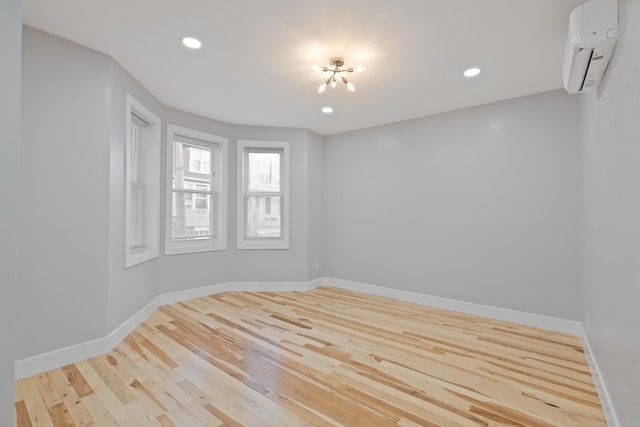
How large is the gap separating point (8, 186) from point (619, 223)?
2.85 meters

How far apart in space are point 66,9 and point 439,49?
9.16 feet

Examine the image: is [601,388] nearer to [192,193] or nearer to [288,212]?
[288,212]

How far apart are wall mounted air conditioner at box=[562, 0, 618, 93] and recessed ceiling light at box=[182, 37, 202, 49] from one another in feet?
8.40

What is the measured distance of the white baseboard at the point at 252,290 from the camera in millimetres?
2297

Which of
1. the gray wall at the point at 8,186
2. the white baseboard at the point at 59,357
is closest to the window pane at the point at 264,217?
the white baseboard at the point at 59,357

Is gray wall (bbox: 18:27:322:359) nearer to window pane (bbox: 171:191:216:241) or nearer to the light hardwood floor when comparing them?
the light hardwood floor

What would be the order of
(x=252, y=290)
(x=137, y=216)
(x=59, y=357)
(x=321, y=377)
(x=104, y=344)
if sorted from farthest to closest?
1. (x=252, y=290)
2. (x=137, y=216)
3. (x=104, y=344)
4. (x=59, y=357)
5. (x=321, y=377)

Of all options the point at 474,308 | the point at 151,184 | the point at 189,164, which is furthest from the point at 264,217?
the point at 474,308

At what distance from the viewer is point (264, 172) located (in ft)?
16.1

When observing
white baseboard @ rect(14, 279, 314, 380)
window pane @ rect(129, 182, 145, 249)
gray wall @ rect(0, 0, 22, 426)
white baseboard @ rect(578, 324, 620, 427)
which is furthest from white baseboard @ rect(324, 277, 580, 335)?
gray wall @ rect(0, 0, 22, 426)

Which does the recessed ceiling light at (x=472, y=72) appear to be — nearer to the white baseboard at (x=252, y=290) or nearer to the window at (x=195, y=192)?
the white baseboard at (x=252, y=290)

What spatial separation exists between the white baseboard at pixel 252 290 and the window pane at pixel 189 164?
1.59 metres

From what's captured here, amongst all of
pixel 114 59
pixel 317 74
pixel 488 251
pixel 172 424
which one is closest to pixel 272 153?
pixel 317 74

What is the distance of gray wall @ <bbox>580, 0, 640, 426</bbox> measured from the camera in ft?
4.29
